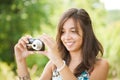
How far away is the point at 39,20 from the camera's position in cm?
835

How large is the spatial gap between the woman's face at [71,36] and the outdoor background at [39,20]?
512cm

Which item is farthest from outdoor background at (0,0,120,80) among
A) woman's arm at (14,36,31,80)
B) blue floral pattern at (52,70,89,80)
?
blue floral pattern at (52,70,89,80)

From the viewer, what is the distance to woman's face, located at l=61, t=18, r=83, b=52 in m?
2.59

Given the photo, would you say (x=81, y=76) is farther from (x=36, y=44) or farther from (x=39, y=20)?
(x=39, y=20)

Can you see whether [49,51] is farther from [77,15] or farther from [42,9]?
[42,9]

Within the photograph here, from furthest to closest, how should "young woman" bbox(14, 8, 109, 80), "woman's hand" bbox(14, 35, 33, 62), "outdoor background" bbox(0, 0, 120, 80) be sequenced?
1. "outdoor background" bbox(0, 0, 120, 80)
2. "woman's hand" bbox(14, 35, 33, 62)
3. "young woman" bbox(14, 8, 109, 80)

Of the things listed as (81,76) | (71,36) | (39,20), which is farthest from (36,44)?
(39,20)

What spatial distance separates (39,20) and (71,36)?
5789 mm

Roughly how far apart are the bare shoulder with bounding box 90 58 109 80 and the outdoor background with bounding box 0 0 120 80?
5.09 meters

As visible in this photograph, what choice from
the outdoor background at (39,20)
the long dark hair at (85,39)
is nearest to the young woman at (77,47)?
the long dark hair at (85,39)

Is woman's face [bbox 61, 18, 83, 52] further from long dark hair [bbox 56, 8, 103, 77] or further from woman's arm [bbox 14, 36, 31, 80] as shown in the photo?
woman's arm [bbox 14, 36, 31, 80]

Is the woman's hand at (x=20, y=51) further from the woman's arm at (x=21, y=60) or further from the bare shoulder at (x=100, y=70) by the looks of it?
the bare shoulder at (x=100, y=70)

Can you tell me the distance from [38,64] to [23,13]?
1.34 meters

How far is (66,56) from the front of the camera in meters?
2.79
